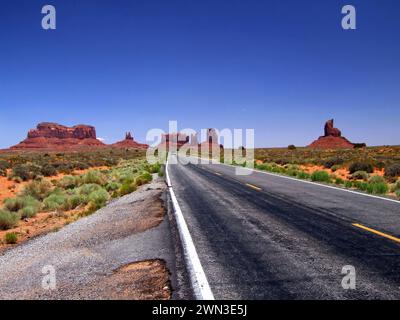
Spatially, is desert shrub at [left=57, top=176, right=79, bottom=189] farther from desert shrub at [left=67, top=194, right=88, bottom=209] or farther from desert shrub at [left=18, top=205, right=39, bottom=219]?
desert shrub at [left=18, top=205, right=39, bottom=219]

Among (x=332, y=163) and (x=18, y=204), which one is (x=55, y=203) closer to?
(x=18, y=204)

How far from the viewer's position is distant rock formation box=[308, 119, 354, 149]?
162 m

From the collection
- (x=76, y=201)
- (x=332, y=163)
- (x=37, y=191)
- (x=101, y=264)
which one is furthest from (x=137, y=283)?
(x=332, y=163)

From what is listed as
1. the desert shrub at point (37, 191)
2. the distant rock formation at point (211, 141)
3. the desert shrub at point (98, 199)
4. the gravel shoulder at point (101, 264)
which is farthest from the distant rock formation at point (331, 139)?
the gravel shoulder at point (101, 264)

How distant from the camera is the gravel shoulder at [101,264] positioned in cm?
468

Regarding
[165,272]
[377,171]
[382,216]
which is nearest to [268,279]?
[165,272]

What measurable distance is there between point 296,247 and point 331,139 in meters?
174

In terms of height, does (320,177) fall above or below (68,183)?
above

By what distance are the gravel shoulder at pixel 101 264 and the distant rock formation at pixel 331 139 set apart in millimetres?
162388

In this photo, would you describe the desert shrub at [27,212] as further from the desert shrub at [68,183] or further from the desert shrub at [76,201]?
the desert shrub at [68,183]

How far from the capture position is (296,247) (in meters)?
6.12

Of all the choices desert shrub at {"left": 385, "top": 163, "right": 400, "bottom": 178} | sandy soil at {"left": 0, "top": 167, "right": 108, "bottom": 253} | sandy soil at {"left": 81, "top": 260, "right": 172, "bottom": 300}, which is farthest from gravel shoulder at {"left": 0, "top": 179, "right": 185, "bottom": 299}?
desert shrub at {"left": 385, "top": 163, "right": 400, "bottom": 178}
